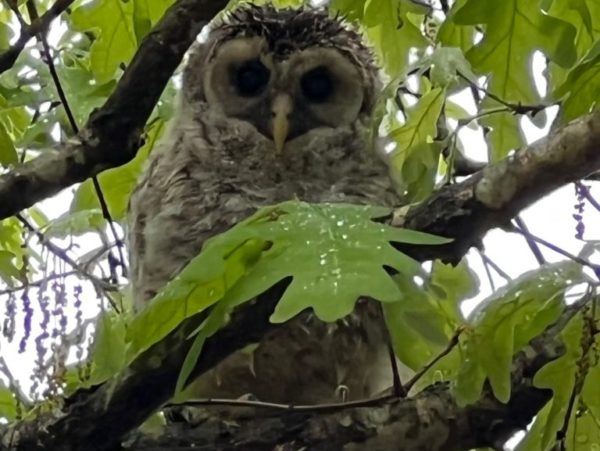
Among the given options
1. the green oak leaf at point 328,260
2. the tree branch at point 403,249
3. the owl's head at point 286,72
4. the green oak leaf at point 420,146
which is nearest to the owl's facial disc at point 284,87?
the owl's head at point 286,72

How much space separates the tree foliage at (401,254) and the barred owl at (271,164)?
138 millimetres

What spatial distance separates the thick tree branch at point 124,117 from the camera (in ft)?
4.94

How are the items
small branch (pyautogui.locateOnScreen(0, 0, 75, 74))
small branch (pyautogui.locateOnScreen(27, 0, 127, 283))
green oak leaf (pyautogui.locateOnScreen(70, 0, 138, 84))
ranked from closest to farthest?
small branch (pyautogui.locateOnScreen(0, 0, 75, 74))
small branch (pyautogui.locateOnScreen(27, 0, 127, 283))
green oak leaf (pyautogui.locateOnScreen(70, 0, 138, 84))

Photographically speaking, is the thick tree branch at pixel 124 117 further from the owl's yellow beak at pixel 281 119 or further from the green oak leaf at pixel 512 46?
the owl's yellow beak at pixel 281 119

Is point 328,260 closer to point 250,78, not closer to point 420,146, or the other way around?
point 420,146

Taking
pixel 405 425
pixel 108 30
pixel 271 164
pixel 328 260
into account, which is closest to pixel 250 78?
pixel 271 164

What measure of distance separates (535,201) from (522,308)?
13 centimetres

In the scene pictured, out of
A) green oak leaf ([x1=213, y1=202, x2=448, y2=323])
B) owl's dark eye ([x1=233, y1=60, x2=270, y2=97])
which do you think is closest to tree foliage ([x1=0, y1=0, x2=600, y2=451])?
green oak leaf ([x1=213, y1=202, x2=448, y2=323])

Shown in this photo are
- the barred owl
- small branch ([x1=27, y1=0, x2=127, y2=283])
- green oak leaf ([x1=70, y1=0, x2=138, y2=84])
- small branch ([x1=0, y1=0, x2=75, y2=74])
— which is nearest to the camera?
small branch ([x1=0, y1=0, x2=75, y2=74])

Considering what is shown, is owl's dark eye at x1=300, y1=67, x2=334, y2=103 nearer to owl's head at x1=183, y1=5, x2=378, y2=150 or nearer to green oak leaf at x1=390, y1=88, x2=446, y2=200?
owl's head at x1=183, y1=5, x2=378, y2=150

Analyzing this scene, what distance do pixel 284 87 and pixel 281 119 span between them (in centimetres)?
8

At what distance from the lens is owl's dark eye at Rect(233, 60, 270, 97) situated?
248 cm

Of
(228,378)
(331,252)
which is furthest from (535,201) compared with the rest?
(228,378)

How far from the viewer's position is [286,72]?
2445 millimetres
